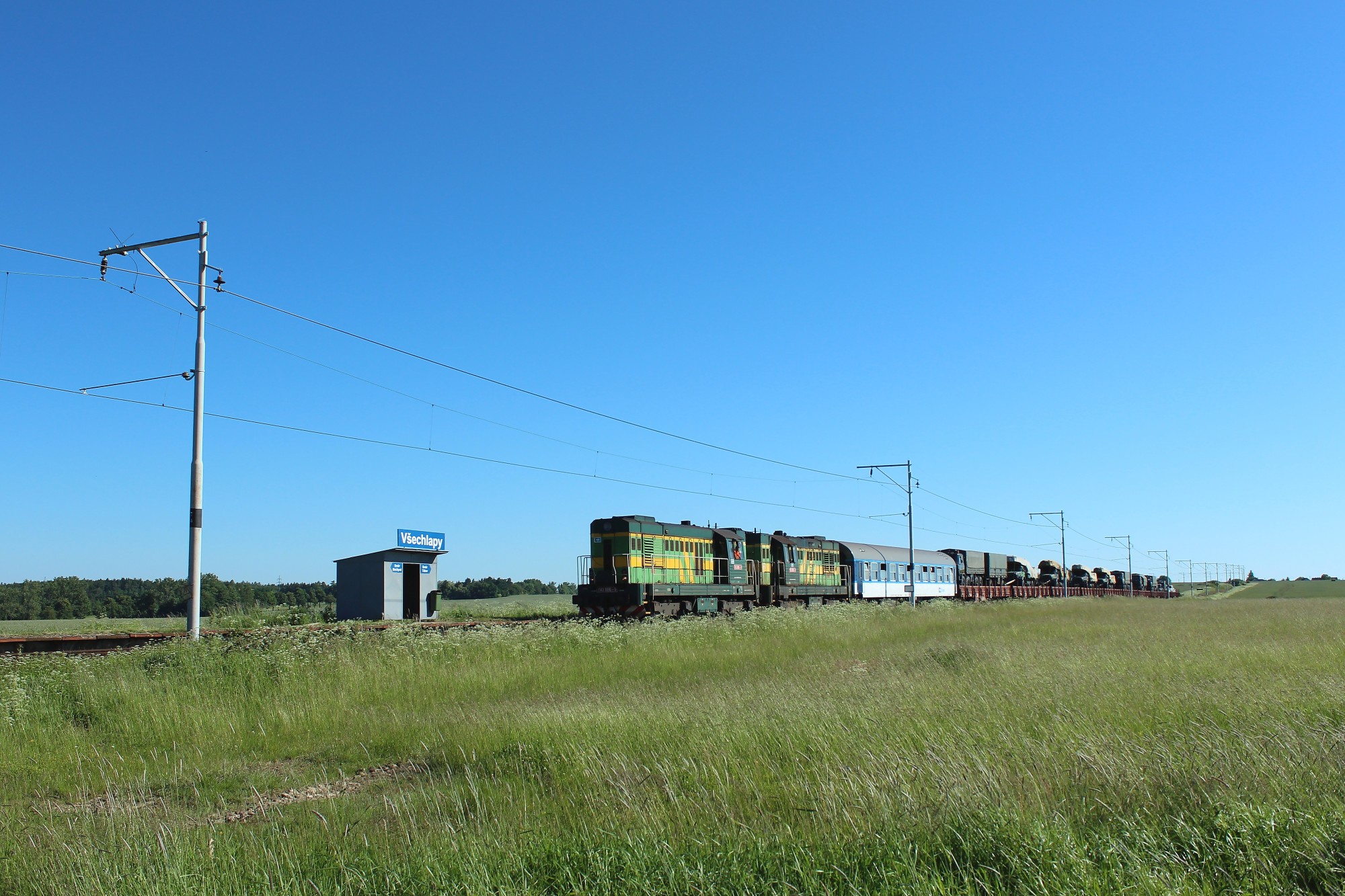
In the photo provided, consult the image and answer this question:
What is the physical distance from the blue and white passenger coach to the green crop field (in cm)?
3377

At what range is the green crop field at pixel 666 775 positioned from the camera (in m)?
4.94

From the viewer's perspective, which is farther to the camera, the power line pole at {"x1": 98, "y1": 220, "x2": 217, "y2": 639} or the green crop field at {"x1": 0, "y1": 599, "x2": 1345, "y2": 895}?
the power line pole at {"x1": 98, "y1": 220, "x2": 217, "y2": 639}

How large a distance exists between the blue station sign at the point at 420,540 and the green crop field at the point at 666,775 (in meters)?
20.1

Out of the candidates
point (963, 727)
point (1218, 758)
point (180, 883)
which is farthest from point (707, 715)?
point (180, 883)

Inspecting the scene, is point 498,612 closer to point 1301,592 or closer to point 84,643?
point 84,643

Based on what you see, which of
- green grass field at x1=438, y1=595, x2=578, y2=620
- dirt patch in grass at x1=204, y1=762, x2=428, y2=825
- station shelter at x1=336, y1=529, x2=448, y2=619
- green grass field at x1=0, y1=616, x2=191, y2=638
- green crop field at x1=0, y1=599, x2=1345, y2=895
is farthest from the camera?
green grass field at x1=438, y1=595, x2=578, y2=620

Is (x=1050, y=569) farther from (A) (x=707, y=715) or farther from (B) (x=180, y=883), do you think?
(B) (x=180, y=883)

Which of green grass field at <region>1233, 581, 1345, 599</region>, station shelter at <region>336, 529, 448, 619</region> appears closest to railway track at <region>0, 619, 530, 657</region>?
station shelter at <region>336, 529, 448, 619</region>

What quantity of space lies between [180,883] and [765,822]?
3.64 meters

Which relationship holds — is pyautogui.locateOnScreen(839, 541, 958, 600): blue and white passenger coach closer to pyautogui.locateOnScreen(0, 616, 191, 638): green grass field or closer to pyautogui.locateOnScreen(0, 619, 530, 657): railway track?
pyautogui.locateOnScreen(0, 616, 191, 638): green grass field

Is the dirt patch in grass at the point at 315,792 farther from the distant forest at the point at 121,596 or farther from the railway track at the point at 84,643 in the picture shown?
the distant forest at the point at 121,596

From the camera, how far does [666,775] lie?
7270mm

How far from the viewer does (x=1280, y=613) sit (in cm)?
3984

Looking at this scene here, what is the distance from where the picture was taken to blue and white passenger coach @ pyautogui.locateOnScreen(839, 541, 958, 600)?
49.8 metres
